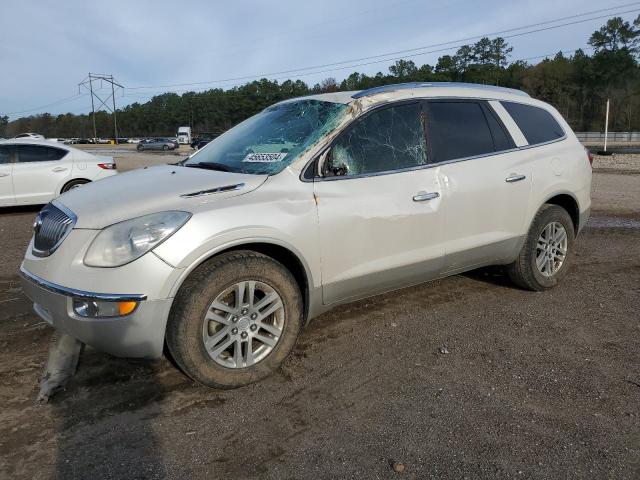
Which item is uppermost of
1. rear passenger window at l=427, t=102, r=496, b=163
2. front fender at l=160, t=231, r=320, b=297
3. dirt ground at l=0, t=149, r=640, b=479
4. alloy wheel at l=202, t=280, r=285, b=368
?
rear passenger window at l=427, t=102, r=496, b=163

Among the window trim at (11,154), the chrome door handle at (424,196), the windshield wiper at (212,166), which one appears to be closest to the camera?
the windshield wiper at (212,166)

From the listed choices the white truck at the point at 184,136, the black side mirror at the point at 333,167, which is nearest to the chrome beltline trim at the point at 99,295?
the black side mirror at the point at 333,167

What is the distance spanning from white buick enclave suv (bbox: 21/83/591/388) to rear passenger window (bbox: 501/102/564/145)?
2cm

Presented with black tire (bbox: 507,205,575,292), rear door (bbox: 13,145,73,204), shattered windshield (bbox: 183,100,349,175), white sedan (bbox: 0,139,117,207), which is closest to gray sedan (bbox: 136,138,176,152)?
white sedan (bbox: 0,139,117,207)

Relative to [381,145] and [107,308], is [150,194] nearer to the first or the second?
[107,308]

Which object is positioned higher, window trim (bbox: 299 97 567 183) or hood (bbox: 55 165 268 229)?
window trim (bbox: 299 97 567 183)

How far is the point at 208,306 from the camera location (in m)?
2.96

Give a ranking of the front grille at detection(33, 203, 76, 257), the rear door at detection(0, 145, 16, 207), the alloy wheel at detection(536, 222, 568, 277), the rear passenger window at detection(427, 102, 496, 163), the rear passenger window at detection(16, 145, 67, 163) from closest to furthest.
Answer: the front grille at detection(33, 203, 76, 257), the rear passenger window at detection(427, 102, 496, 163), the alloy wheel at detection(536, 222, 568, 277), the rear door at detection(0, 145, 16, 207), the rear passenger window at detection(16, 145, 67, 163)

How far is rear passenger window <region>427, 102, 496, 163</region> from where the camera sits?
13.1ft

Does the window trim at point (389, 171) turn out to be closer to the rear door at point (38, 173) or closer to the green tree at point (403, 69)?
the rear door at point (38, 173)

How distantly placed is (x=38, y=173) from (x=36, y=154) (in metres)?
0.42

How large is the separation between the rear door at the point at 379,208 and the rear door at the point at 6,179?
27.6 ft

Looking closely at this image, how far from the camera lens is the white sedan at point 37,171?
31.4ft

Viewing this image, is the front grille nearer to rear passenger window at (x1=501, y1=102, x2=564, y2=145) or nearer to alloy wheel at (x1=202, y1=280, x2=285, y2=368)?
alloy wheel at (x1=202, y1=280, x2=285, y2=368)
